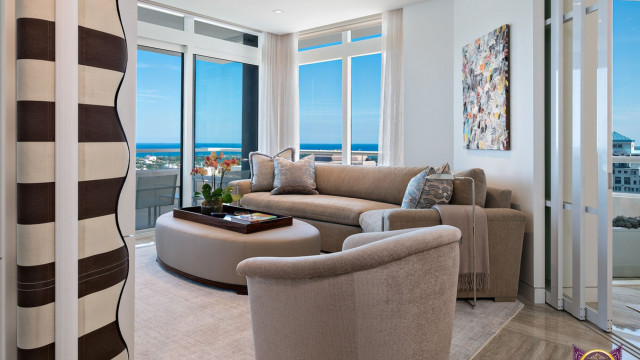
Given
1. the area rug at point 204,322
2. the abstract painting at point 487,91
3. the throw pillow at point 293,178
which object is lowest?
the area rug at point 204,322

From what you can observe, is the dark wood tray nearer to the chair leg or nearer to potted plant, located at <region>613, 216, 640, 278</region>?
the chair leg

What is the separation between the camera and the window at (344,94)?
586cm

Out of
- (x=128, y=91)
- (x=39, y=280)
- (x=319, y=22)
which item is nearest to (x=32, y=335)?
(x=39, y=280)

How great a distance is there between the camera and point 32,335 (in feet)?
3.90

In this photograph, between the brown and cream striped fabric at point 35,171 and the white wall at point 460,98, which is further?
the white wall at point 460,98

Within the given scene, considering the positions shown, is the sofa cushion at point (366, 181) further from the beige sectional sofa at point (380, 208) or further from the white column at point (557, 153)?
the white column at point (557, 153)

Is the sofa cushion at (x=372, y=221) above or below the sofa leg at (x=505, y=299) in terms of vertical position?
above

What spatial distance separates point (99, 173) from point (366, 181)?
3.73 metres

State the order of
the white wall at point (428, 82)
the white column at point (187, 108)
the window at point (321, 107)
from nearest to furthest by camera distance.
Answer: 1. the white wall at point (428, 82)
2. the white column at point (187, 108)
3. the window at point (321, 107)

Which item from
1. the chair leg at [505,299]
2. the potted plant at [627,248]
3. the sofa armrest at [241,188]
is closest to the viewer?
the chair leg at [505,299]

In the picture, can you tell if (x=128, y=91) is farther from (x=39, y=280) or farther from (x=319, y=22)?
(x=319, y=22)

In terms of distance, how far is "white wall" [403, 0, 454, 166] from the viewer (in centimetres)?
490

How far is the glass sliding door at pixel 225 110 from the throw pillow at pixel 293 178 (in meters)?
1.07

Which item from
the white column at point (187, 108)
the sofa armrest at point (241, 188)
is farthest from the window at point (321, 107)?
the white column at point (187, 108)
